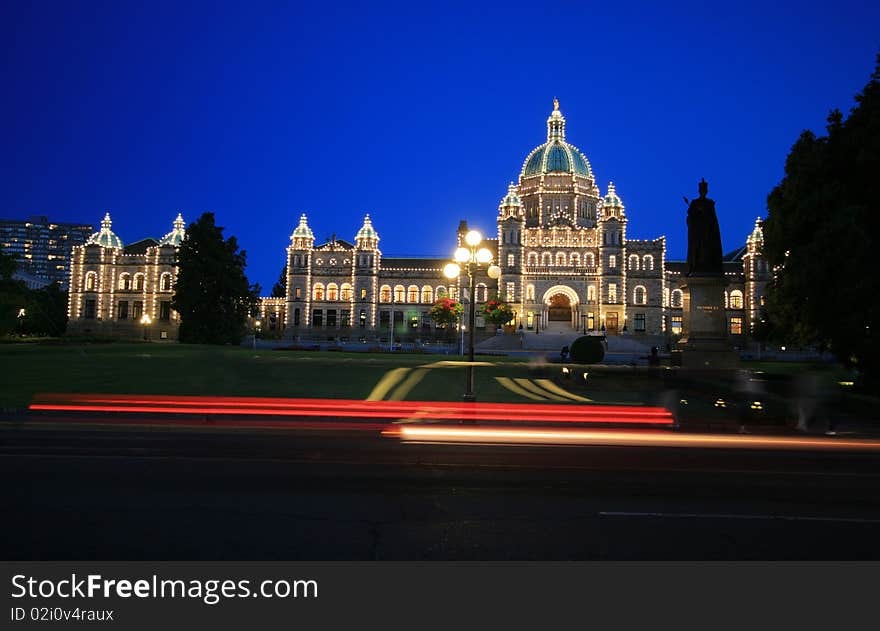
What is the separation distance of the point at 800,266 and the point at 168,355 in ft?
108

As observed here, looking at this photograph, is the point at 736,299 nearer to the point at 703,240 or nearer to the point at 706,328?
the point at 703,240

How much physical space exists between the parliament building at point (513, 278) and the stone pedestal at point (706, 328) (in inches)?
2246

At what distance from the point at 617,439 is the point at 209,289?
56.8 meters

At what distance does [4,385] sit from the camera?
24406mm

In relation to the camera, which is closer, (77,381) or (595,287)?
(77,381)

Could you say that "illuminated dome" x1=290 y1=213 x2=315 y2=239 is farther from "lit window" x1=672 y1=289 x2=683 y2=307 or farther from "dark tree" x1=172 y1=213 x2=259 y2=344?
"lit window" x1=672 y1=289 x2=683 y2=307

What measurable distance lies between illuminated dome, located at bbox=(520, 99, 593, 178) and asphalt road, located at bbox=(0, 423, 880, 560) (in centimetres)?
8744

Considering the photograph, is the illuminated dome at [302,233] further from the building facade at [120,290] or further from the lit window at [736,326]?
the lit window at [736,326]

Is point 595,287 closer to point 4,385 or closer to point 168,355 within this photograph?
point 168,355

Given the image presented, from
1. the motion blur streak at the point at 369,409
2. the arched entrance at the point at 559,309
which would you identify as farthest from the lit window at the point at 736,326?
the motion blur streak at the point at 369,409

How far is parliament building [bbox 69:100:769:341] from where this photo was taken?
84750mm

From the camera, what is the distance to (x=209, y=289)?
63031 mm
